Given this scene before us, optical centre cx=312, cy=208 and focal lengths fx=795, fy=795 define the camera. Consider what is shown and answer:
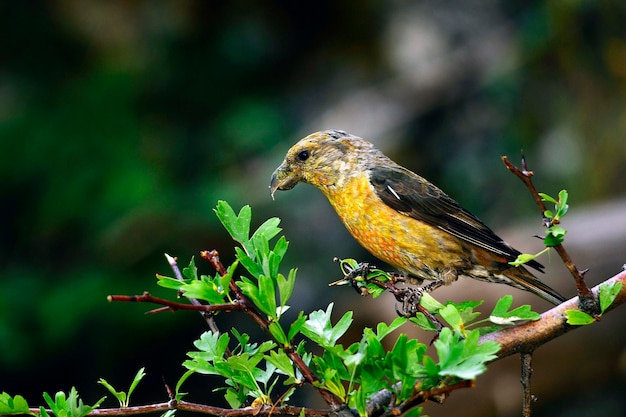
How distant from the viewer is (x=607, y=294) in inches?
72.5

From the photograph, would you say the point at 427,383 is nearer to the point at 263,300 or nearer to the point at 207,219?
the point at 263,300

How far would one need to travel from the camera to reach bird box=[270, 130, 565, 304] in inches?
124

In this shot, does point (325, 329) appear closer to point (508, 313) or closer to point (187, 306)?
point (187, 306)

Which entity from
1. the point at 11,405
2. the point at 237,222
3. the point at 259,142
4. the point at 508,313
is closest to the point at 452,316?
the point at 508,313

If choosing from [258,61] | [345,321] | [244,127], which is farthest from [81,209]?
[345,321]

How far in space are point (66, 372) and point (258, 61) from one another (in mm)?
3988

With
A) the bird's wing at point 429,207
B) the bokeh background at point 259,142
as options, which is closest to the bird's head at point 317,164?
the bird's wing at point 429,207

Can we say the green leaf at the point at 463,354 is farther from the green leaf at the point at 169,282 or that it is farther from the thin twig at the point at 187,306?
the green leaf at the point at 169,282

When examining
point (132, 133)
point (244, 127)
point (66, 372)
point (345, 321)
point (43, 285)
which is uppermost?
point (244, 127)

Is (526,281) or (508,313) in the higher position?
(526,281)

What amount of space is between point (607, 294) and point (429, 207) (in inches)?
61.7

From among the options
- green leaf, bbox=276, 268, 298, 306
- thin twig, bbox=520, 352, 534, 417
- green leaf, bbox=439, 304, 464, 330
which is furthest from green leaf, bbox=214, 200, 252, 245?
thin twig, bbox=520, 352, 534, 417

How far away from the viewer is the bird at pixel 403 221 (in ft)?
10.3

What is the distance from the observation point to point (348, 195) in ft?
10.8
